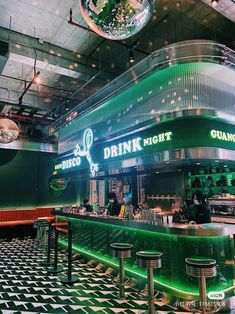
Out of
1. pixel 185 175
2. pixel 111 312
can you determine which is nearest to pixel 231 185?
pixel 185 175

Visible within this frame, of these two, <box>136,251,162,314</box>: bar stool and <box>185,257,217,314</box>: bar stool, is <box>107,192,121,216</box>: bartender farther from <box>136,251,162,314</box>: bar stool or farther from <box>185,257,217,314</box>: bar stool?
<box>185,257,217,314</box>: bar stool

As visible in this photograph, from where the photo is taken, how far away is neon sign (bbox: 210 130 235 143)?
4625 millimetres

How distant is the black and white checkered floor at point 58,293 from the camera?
3.90 meters

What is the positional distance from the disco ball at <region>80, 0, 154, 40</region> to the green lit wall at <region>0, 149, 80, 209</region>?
35.3 feet

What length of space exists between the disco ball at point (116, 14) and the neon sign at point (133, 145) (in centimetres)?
307

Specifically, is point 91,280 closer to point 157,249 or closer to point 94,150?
point 157,249

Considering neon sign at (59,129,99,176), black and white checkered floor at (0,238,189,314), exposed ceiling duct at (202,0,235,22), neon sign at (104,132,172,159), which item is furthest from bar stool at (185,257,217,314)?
exposed ceiling duct at (202,0,235,22)

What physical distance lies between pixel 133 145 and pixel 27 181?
7.80 meters

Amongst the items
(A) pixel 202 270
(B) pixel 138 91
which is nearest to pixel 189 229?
(A) pixel 202 270

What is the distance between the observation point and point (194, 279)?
3836 mm

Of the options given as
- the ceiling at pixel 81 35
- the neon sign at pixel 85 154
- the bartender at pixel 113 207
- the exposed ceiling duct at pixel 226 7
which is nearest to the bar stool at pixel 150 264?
the bartender at pixel 113 207

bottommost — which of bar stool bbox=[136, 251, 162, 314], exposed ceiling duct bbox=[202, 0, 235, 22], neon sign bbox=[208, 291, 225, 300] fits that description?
neon sign bbox=[208, 291, 225, 300]

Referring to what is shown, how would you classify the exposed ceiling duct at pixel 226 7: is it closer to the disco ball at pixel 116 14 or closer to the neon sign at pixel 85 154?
the disco ball at pixel 116 14

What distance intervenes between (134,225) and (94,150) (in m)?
3.13
